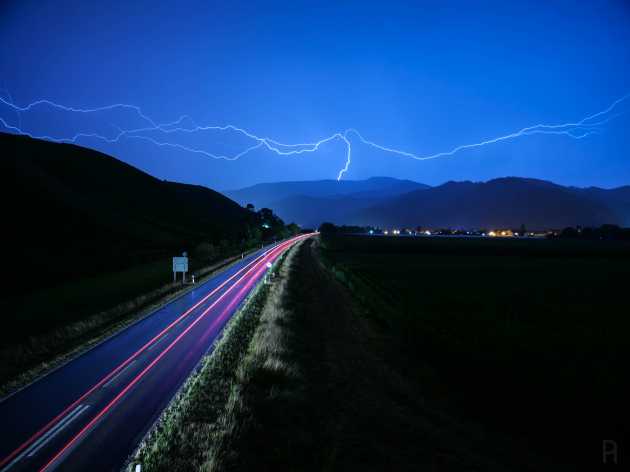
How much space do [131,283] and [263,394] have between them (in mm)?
29194

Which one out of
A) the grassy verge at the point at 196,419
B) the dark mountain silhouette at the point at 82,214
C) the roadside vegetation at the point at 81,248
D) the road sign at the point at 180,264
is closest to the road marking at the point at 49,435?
the grassy verge at the point at 196,419

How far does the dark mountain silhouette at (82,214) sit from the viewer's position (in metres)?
50.9

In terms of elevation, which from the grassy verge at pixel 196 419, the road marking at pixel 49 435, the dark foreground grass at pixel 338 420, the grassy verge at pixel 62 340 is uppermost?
the grassy verge at pixel 62 340

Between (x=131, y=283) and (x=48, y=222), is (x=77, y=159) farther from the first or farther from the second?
(x=131, y=283)

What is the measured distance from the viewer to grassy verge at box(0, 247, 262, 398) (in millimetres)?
13445

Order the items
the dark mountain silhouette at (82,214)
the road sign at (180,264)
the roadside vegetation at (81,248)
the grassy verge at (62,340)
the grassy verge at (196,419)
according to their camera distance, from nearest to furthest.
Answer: the grassy verge at (196,419)
the grassy verge at (62,340)
the roadside vegetation at (81,248)
the road sign at (180,264)
the dark mountain silhouette at (82,214)

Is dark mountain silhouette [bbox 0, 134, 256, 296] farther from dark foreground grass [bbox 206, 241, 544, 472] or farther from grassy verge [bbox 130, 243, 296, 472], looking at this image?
dark foreground grass [bbox 206, 241, 544, 472]

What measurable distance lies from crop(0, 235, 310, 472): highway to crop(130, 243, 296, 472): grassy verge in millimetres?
428

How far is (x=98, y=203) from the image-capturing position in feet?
309

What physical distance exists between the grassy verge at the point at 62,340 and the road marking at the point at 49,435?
10.4 feet

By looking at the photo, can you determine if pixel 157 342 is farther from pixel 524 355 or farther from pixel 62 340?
pixel 524 355

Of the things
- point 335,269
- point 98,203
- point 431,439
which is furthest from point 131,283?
point 98,203

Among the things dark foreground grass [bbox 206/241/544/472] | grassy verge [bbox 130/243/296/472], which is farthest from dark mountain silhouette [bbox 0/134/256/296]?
dark foreground grass [bbox 206/241/544/472]

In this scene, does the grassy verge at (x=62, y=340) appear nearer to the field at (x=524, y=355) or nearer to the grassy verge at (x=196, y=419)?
the grassy verge at (x=196, y=419)
